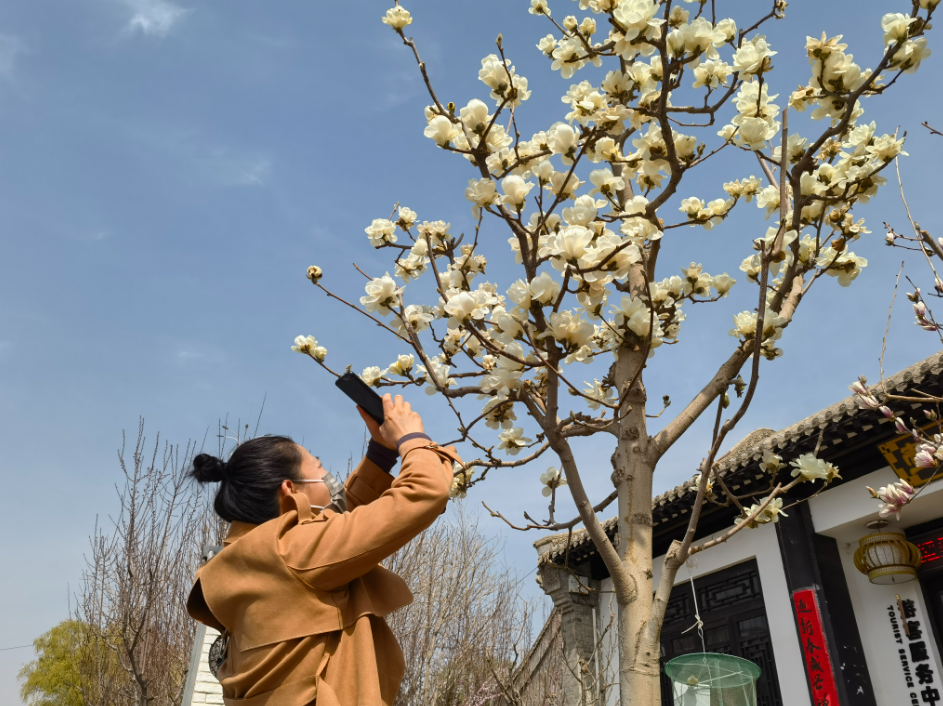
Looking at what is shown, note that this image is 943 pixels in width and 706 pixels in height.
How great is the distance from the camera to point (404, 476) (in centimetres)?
143

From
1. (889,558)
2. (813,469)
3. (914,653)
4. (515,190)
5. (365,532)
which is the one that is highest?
(515,190)

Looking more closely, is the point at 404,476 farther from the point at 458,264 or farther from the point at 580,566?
the point at 580,566

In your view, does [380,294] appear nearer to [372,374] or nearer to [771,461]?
[372,374]

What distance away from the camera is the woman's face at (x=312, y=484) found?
5.43ft

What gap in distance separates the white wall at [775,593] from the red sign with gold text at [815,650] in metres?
0.10

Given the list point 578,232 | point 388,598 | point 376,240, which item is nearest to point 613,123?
point 578,232

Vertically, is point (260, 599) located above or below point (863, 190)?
below

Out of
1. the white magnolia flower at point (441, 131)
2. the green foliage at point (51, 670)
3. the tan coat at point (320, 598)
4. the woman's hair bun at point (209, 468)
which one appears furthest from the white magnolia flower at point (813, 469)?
the green foliage at point (51, 670)

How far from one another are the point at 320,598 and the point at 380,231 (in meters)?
1.12

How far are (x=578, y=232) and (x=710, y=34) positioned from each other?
0.72 metres

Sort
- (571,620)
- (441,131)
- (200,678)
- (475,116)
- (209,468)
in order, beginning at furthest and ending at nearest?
(571,620) → (200,678) → (441,131) → (475,116) → (209,468)

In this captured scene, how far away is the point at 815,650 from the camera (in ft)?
16.8

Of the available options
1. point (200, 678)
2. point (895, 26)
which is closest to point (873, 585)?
point (895, 26)

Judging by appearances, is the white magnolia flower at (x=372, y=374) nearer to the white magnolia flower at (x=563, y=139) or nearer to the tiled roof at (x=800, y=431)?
the white magnolia flower at (x=563, y=139)
